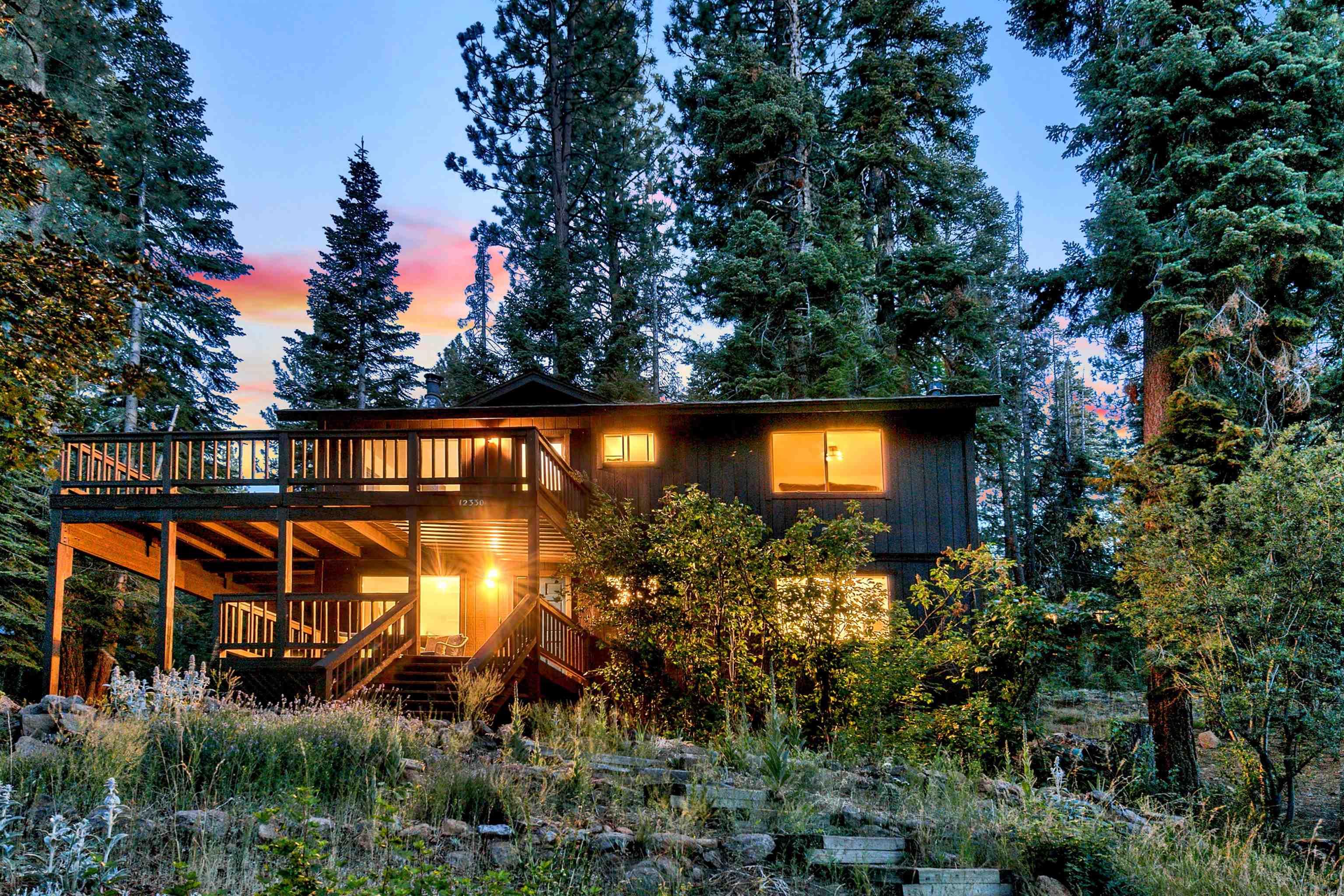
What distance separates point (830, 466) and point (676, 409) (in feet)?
9.82

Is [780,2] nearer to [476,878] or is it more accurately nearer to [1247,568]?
[1247,568]

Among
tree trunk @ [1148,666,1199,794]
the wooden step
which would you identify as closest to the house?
tree trunk @ [1148,666,1199,794]

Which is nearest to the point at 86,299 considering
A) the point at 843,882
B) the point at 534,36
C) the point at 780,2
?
the point at 843,882

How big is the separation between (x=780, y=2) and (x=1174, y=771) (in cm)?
2295

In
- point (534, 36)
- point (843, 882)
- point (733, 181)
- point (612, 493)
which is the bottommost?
point (843, 882)

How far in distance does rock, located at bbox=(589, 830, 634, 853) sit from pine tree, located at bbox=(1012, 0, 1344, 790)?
8785 millimetres

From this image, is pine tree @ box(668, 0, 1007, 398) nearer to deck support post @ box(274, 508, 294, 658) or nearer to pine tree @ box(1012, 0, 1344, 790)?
A: pine tree @ box(1012, 0, 1344, 790)

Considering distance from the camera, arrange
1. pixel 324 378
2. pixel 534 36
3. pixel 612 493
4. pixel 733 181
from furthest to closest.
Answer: pixel 534 36, pixel 324 378, pixel 733 181, pixel 612 493

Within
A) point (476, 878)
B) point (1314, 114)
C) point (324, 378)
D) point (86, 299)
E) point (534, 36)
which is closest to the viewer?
point (476, 878)

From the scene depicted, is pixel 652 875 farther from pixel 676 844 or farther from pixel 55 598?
pixel 55 598

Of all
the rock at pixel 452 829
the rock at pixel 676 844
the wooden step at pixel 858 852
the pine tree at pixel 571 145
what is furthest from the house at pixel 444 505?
the pine tree at pixel 571 145

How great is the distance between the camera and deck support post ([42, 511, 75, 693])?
1105 centimetres

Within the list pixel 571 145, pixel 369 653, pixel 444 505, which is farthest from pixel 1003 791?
pixel 571 145

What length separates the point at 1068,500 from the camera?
27.0 m
